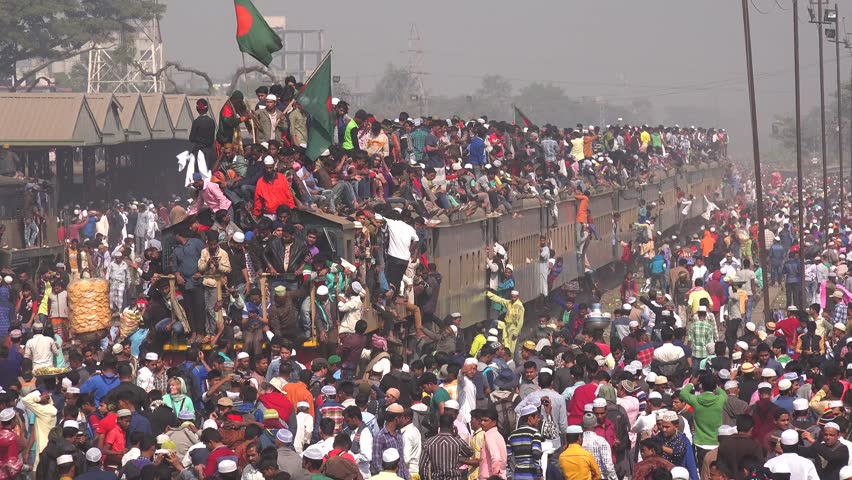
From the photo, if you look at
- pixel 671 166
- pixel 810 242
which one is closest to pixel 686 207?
pixel 671 166

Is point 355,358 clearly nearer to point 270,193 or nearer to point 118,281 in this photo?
point 270,193

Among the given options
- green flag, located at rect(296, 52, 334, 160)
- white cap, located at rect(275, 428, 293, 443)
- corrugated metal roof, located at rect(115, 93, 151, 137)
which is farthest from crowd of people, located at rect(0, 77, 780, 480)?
corrugated metal roof, located at rect(115, 93, 151, 137)

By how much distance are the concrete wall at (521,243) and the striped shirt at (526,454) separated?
11.4 m

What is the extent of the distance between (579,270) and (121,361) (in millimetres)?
21729

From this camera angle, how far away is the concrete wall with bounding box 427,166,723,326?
25.0 metres

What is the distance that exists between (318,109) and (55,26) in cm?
6523

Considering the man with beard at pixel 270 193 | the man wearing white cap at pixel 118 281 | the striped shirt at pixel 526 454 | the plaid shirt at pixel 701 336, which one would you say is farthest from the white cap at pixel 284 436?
the man wearing white cap at pixel 118 281

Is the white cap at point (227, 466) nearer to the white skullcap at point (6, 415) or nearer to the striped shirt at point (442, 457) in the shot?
Answer: the striped shirt at point (442, 457)

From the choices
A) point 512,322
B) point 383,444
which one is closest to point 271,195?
point 512,322

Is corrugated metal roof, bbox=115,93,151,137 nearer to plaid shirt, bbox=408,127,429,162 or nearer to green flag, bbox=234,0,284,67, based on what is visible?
plaid shirt, bbox=408,127,429,162

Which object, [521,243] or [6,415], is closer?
[6,415]

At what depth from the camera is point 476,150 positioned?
96.6 ft

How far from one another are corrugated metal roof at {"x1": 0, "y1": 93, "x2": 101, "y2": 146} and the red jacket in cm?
2039

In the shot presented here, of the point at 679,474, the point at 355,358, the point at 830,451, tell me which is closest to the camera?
the point at 679,474
